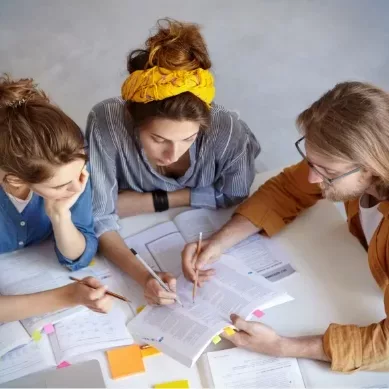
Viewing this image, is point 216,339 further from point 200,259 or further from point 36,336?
point 36,336

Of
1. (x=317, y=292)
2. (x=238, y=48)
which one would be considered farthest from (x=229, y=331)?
(x=238, y=48)

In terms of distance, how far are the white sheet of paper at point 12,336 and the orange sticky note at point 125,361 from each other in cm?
24

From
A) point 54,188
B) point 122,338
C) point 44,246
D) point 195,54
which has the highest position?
point 195,54

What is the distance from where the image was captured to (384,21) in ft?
12.5

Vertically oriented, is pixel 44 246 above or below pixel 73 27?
below

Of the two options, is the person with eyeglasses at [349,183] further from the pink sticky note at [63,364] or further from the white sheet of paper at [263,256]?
the pink sticky note at [63,364]

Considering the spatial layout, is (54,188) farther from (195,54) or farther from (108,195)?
(195,54)

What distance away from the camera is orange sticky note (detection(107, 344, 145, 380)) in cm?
143

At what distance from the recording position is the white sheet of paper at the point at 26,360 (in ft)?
4.68

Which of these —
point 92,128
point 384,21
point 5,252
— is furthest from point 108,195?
point 384,21

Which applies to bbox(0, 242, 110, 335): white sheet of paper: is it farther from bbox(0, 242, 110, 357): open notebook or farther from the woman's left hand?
the woman's left hand

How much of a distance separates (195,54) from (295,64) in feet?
6.85

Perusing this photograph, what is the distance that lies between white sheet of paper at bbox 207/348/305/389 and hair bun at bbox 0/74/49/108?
2.74ft

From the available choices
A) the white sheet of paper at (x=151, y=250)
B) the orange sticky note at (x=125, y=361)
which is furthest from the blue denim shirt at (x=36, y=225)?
the orange sticky note at (x=125, y=361)
